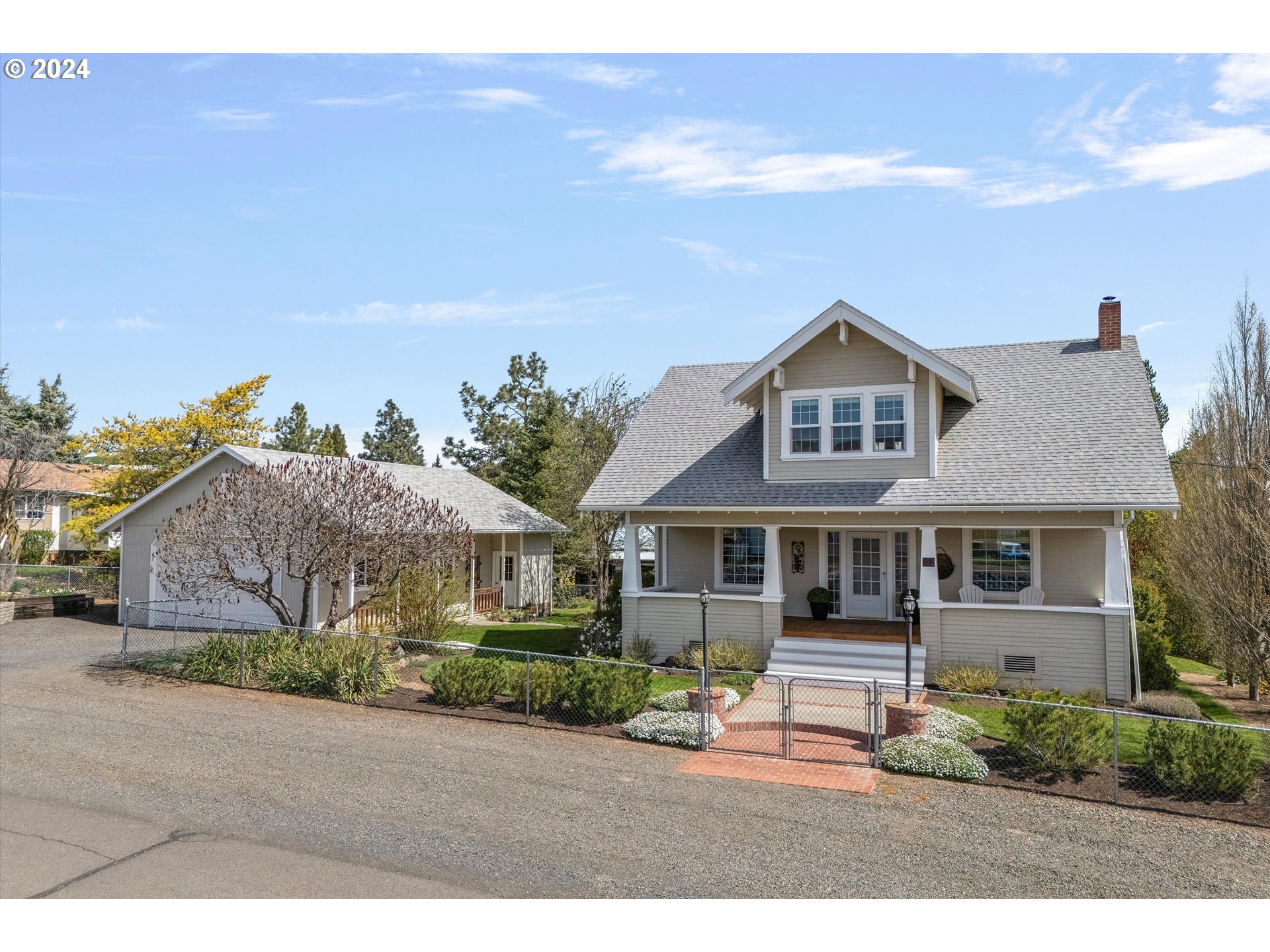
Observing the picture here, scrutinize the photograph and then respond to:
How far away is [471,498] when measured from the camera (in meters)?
29.0

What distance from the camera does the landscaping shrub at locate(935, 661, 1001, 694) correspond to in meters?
→ 14.9

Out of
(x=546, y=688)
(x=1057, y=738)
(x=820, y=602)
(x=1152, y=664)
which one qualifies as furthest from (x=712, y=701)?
(x=1152, y=664)

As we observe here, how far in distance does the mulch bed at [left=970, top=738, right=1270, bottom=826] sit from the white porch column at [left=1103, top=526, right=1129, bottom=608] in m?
4.86

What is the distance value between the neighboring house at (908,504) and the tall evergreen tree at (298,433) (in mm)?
36562

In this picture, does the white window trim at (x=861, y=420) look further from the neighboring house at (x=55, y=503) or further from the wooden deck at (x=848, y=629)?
the neighboring house at (x=55, y=503)

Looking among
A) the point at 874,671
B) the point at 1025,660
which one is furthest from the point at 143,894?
the point at 1025,660

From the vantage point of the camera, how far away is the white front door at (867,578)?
18344 mm

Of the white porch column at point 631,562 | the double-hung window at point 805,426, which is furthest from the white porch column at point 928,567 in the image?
the white porch column at point 631,562

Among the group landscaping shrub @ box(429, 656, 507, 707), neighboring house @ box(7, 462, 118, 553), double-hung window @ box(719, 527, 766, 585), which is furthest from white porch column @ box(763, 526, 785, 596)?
neighboring house @ box(7, 462, 118, 553)

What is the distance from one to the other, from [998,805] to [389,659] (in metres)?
11.8

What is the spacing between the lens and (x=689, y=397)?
72.8ft

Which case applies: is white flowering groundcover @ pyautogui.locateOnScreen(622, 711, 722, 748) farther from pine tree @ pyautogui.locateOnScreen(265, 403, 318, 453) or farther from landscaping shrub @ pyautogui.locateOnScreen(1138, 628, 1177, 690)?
pine tree @ pyautogui.locateOnScreen(265, 403, 318, 453)

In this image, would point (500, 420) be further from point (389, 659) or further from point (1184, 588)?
point (1184, 588)

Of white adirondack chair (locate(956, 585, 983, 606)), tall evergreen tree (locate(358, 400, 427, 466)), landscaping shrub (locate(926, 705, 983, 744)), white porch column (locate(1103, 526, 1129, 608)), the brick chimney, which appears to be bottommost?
landscaping shrub (locate(926, 705, 983, 744))
